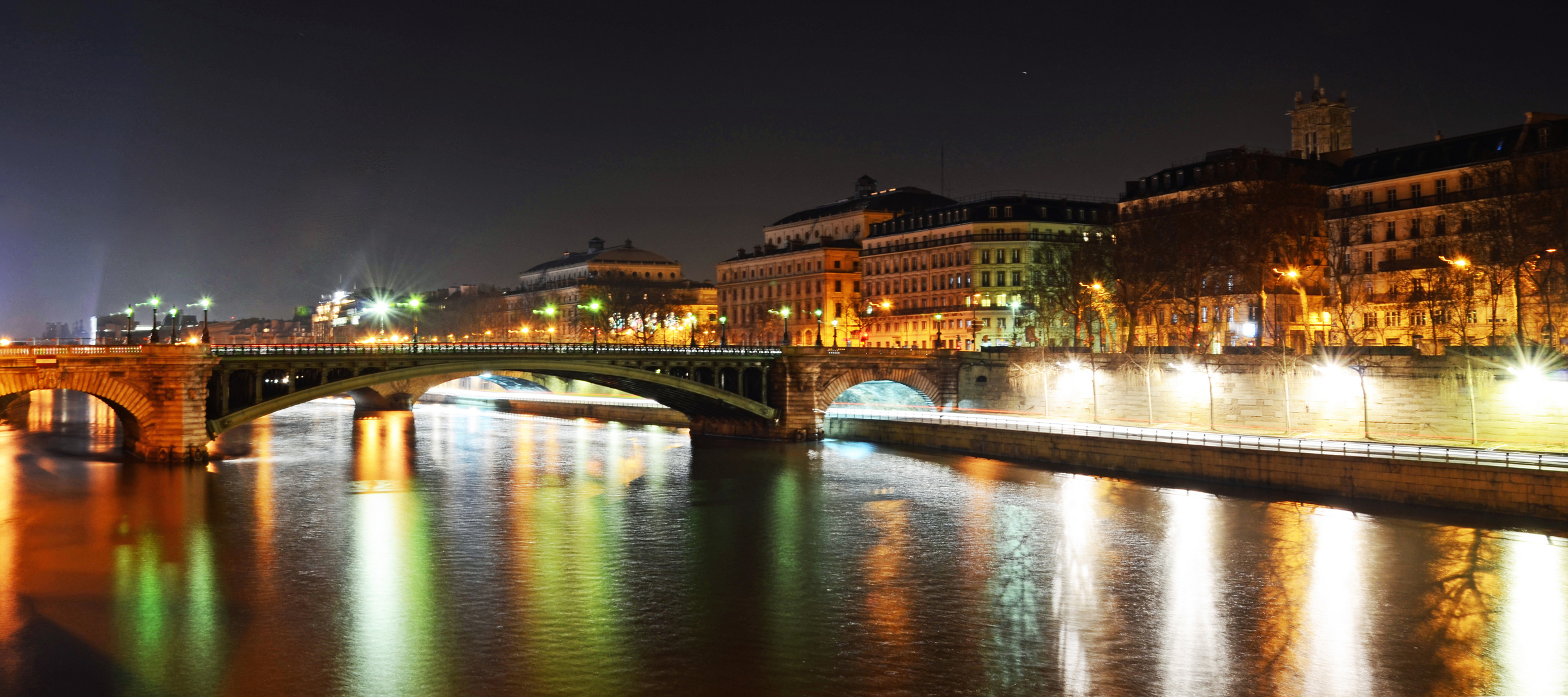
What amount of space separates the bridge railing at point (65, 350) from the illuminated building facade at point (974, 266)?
5532cm

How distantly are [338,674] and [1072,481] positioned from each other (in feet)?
109

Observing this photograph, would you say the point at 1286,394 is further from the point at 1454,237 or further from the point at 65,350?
the point at 65,350

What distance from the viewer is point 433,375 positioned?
57.9 metres

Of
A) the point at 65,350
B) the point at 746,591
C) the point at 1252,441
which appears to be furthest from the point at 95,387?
the point at 1252,441

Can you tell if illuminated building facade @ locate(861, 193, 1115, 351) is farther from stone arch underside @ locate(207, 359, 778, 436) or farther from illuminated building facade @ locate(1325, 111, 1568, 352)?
stone arch underside @ locate(207, 359, 778, 436)

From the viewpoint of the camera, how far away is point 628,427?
81.8m

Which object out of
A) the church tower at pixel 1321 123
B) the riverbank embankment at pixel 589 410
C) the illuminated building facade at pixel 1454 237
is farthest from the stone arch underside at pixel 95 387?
the church tower at pixel 1321 123

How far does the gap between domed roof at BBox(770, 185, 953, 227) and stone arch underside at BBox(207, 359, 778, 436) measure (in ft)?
170

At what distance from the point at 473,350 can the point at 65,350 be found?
1798 centimetres

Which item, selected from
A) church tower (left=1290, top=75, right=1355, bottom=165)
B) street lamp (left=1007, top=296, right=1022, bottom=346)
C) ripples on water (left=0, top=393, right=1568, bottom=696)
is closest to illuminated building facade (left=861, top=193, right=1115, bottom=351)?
street lamp (left=1007, top=296, right=1022, bottom=346)

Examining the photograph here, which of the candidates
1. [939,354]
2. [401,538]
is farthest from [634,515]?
[939,354]

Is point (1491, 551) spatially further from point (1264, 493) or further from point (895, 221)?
point (895, 221)

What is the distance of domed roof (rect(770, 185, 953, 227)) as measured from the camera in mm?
121188

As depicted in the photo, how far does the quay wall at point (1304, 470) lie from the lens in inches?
1503
